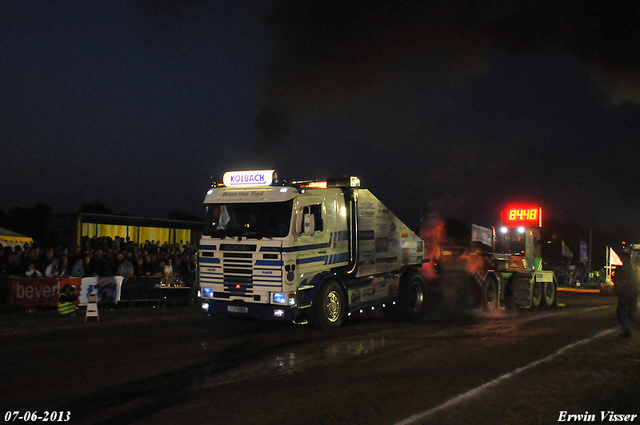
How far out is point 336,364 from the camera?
8.05 m

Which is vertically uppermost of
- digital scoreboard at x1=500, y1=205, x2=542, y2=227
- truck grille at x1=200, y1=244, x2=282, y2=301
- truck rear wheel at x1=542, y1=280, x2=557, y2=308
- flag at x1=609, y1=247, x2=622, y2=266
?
digital scoreboard at x1=500, y1=205, x2=542, y2=227

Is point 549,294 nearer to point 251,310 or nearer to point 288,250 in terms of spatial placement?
point 288,250

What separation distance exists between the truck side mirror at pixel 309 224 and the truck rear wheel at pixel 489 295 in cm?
745

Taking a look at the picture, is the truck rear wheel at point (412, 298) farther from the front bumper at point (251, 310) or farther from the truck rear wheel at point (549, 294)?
the truck rear wheel at point (549, 294)

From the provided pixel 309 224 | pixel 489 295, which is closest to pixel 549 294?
pixel 489 295

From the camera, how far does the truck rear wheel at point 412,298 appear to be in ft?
44.5

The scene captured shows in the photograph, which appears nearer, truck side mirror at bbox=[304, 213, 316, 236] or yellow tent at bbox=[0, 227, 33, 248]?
truck side mirror at bbox=[304, 213, 316, 236]

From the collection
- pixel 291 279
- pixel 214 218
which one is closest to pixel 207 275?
pixel 214 218

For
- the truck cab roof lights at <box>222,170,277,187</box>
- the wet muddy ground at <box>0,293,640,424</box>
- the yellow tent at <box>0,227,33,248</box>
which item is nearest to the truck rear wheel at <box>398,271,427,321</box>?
the wet muddy ground at <box>0,293,640,424</box>

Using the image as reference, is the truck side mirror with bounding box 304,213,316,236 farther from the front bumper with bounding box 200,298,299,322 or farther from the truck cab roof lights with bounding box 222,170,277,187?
the front bumper with bounding box 200,298,299,322

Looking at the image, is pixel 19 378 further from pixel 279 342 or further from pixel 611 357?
pixel 611 357

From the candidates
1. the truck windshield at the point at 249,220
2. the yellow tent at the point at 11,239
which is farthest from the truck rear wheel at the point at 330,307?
the yellow tent at the point at 11,239

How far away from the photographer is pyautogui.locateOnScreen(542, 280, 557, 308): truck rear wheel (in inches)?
743

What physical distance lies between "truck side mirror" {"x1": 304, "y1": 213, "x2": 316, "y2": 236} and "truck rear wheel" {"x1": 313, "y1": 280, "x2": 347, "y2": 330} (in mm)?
1217
